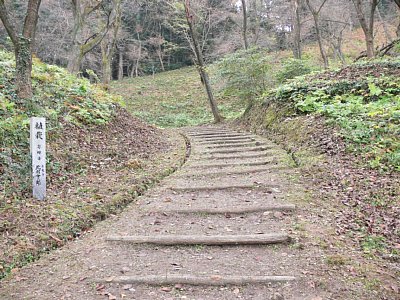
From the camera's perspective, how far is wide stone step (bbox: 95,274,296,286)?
11.3 ft

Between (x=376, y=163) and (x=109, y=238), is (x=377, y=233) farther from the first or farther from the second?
Answer: (x=109, y=238)

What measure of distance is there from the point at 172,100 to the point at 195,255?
22233mm

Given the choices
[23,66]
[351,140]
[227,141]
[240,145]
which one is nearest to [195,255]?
[351,140]

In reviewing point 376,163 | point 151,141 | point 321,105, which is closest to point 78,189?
point 151,141

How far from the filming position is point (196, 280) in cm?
350

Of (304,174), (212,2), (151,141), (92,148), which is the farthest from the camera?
(212,2)

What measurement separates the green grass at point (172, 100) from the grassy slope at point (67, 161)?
932 cm

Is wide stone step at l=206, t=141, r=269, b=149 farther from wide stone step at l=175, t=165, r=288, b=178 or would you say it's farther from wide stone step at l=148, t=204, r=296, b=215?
wide stone step at l=148, t=204, r=296, b=215

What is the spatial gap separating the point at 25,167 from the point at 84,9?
8866 millimetres

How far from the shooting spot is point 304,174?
Result: 241 inches

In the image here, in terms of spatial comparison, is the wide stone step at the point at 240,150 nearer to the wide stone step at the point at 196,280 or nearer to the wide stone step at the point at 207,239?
the wide stone step at the point at 207,239

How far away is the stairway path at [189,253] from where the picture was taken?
11.2ft

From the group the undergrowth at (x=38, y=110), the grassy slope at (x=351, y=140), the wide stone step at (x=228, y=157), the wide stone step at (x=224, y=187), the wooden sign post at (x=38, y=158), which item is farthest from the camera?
the wide stone step at (x=228, y=157)

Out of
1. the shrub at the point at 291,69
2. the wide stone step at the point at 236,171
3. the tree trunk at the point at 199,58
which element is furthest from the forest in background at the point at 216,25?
the wide stone step at the point at 236,171
